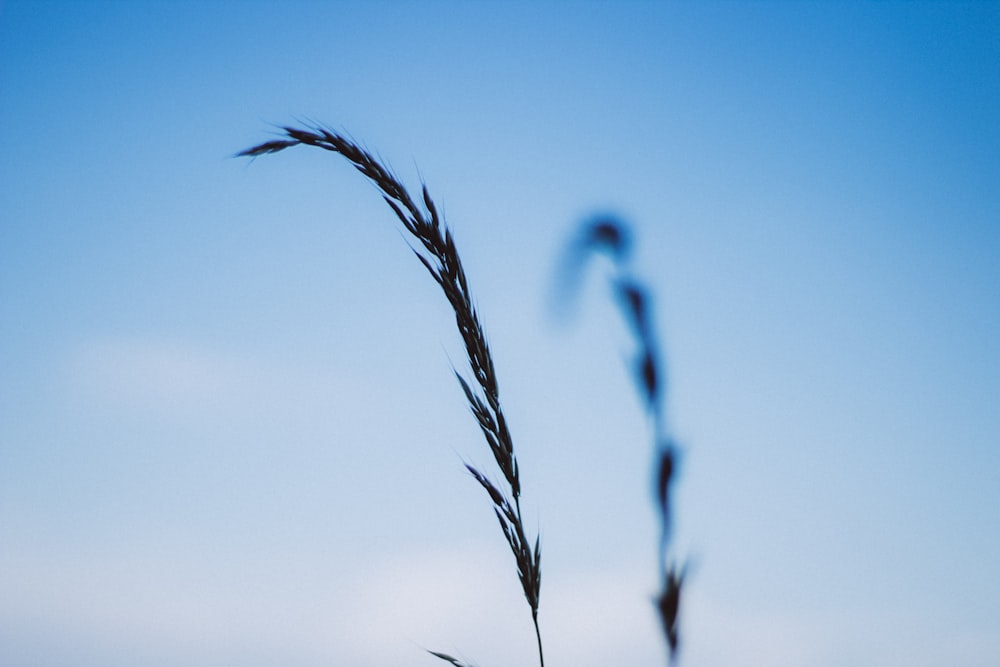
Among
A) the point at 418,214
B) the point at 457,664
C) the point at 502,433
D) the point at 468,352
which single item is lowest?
the point at 457,664

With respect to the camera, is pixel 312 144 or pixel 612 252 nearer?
pixel 612 252

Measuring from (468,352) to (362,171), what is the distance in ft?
0.98

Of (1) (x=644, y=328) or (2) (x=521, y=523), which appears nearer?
(1) (x=644, y=328)

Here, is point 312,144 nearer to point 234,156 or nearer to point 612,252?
point 234,156

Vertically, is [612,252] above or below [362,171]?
below

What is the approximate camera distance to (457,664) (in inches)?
42.1

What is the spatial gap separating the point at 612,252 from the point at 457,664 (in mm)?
697

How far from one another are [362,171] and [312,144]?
8 cm

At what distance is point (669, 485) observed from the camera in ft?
2.28

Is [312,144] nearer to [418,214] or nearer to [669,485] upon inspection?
[418,214]

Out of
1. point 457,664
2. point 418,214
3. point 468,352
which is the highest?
point 418,214

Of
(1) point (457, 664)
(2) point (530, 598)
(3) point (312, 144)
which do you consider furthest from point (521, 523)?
(3) point (312, 144)

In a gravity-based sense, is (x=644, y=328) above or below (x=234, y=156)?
below

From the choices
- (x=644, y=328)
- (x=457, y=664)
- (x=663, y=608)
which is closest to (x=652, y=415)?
(x=644, y=328)
